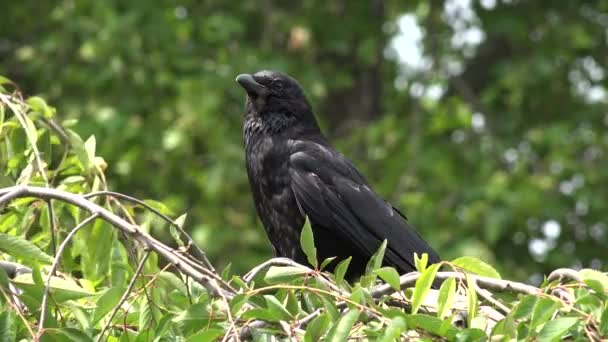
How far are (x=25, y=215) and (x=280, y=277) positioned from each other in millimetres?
940

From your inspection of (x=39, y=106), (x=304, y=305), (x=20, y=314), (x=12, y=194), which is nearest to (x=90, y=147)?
(x=39, y=106)

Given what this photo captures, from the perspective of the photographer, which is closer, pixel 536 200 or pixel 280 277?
pixel 280 277

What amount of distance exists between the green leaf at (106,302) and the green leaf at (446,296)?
60 cm

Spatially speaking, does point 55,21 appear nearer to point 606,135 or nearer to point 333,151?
point 606,135

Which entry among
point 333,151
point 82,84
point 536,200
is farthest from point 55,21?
point 333,151

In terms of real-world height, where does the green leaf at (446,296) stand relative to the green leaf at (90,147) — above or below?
above

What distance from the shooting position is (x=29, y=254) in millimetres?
2240

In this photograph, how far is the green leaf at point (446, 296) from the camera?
2145mm

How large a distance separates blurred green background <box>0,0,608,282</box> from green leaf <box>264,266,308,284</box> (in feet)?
18.0

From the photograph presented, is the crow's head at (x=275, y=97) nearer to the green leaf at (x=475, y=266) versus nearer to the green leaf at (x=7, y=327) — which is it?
the green leaf at (x=475, y=266)

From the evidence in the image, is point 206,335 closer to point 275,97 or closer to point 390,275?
point 390,275

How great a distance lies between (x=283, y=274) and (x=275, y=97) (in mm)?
2357

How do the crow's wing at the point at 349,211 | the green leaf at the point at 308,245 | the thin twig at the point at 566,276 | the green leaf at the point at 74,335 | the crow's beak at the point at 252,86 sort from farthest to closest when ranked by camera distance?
the crow's beak at the point at 252,86 < the crow's wing at the point at 349,211 < the green leaf at the point at 308,245 < the thin twig at the point at 566,276 < the green leaf at the point at 74,335

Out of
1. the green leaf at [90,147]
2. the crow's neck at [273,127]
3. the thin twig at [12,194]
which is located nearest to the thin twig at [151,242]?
the thin twig at [12,194]
